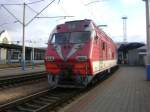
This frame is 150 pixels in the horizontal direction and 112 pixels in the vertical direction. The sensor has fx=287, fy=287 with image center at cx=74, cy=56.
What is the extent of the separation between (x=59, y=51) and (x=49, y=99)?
309cm

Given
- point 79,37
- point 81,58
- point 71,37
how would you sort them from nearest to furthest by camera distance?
1. point 81,58
2. point 79,37
3. point 71,37

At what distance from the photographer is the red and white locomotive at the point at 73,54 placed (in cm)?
1325

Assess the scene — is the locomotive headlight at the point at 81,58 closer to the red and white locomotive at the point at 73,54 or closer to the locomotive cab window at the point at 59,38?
the red and white locomotive at the point at 73,54

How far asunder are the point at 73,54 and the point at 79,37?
1.04 meters

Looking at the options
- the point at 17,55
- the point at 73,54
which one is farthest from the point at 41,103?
the point at 17,55

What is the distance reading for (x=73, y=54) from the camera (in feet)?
44.3

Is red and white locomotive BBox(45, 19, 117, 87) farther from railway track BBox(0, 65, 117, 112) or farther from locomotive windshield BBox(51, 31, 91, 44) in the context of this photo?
railway track BBox(0, 65, 117, 112)

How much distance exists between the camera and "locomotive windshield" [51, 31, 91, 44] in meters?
13.9

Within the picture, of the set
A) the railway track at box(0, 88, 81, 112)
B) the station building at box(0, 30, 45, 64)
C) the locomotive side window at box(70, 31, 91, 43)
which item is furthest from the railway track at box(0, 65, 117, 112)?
the station building at box(0, 30, 45, 64)

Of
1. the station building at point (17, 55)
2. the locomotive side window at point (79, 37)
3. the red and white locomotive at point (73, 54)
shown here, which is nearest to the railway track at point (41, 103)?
the red and white locomotive at point (73, 54)

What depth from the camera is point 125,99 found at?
11.0 meters

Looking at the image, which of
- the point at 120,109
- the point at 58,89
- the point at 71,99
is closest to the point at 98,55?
the point at 58,89

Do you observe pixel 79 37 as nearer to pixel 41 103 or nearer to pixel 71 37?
pixel 71 37

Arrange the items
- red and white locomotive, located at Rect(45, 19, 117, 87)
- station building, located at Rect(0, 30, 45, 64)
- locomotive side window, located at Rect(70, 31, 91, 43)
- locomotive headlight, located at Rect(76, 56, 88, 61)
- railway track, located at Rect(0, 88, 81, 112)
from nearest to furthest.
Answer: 1. railway track, located at Rect(0, 88, 81, 112)
2. locomotive headlight, located at Rect(76, 56, 88, 61)
3. red and white locomotive, located at Rect(45, 19, 117, 87)
4. locomotive side window, located at Rect(70, 31, 91, 43)
5. station building, located at Rect(0, 30, 45, 64)
